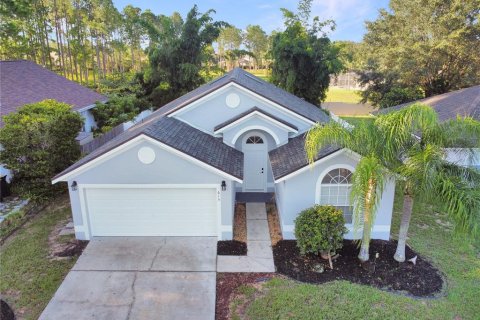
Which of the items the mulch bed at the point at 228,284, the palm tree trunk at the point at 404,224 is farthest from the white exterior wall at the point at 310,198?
the mulch bed at the point at 228,284

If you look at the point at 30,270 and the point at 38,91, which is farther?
the point at 38,91

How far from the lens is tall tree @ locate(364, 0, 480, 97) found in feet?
99.9

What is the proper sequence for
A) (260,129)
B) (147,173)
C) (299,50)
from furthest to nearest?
1. (299,50)
2. (260,129)
3. (147,173)

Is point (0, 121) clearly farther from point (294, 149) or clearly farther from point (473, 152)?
point (473, 152)

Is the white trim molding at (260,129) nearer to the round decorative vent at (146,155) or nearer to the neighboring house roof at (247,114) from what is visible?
the neighboring house roof at (247,114)

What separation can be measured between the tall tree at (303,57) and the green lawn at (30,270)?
2482 cm

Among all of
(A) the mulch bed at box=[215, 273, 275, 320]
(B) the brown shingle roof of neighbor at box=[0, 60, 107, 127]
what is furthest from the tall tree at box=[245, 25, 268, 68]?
(A) the mulch bed at box=[215, 273, 275, 320]

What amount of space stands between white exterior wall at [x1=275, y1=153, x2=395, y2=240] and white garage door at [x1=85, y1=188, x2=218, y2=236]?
2511 millimetres

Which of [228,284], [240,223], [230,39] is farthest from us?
[230,39]

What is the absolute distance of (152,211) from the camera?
37.2ft

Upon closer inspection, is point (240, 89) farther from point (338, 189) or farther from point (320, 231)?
point (320, 231)

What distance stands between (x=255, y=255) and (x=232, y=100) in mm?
7029

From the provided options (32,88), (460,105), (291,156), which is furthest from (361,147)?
(32,88)

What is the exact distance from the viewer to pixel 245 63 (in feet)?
363
